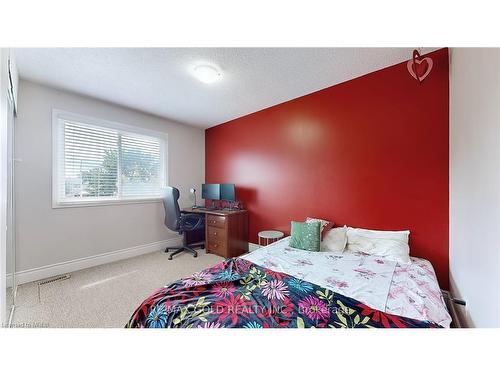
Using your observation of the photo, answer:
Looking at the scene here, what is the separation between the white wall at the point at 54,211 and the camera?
2143 millimetres

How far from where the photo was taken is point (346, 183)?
2242 mm

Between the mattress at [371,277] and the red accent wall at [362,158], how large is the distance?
488mm

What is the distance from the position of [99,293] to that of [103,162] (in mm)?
1820

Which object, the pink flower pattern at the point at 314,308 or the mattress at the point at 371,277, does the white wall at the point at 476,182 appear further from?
the pink flower pattern at the point at 314,308

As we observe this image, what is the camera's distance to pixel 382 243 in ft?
6.03

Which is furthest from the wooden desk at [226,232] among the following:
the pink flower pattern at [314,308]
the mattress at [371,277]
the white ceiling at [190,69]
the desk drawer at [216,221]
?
the pink flower pattern at [314,308]

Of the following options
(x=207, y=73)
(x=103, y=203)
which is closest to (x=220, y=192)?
(x=103, y=203)

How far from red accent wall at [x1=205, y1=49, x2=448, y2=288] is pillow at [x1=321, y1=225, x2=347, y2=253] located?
24 cm

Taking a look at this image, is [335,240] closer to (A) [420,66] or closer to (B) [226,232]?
(B) [226,232]

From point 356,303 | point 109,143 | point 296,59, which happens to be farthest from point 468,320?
point 109,143

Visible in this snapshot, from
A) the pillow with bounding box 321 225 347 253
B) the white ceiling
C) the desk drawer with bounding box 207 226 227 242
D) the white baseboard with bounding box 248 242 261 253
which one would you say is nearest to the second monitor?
the desk drawer with bounding box 207 226 227 242

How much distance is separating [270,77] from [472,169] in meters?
1.88

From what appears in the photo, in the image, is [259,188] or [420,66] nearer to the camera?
[420,66]
